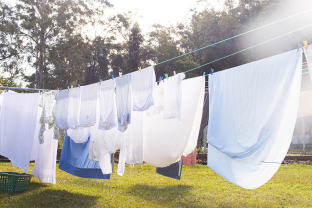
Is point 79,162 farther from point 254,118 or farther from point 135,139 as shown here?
point 254,118

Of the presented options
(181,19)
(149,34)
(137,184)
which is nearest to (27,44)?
(149,34)

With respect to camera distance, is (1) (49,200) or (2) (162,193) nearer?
(1) (49,200)

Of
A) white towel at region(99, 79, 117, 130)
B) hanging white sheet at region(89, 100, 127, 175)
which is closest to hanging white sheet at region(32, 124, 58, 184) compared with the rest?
hanging white sheet at region(89, 100, 127, 175)

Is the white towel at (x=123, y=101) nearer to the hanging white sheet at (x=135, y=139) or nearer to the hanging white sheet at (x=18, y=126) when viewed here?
the hanging white sheet at (x=135, y=139)

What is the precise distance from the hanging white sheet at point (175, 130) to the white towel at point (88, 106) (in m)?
0.79

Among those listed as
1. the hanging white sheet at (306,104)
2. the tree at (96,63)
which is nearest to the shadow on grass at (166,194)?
the hanging white sheet at (306,104)

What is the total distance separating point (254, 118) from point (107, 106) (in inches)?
74.3

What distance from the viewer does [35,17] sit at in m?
17.9

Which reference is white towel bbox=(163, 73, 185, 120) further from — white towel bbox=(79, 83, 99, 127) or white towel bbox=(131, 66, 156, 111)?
white towel bbox=(79, 83, 99, 127)

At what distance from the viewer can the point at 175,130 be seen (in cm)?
326

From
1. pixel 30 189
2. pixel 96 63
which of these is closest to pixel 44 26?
pixel 96 63

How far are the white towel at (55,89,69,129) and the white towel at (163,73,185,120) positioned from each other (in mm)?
1828

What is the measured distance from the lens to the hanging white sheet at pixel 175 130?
10.3 feet

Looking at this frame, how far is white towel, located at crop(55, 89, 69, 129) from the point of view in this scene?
4.26m
